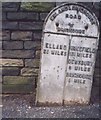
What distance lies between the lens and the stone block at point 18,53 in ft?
14.2

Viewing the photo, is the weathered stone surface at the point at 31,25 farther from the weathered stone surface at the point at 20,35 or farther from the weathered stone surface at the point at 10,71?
the weathered stone surface at the point at 10,71

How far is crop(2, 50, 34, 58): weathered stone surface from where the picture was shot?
4.32 metres

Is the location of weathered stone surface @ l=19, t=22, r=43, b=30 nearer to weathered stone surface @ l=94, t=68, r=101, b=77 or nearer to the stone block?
the stone block

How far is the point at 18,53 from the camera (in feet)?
14.2

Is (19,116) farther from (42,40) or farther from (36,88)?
(42,40)

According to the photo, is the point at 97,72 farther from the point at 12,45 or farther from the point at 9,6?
the point at 9,6

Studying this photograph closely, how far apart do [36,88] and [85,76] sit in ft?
2.04

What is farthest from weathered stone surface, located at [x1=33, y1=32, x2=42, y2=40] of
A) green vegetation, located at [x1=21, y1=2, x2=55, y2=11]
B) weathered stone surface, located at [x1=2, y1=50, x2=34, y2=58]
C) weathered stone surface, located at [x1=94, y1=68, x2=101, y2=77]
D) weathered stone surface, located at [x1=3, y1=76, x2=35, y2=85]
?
weathered stone surface, located at [x1=94, y1=68, x2=101, y2=77]

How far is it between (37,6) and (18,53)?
586mm

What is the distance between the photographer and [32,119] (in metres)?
3.96

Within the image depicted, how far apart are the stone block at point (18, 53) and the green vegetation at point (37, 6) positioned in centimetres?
50

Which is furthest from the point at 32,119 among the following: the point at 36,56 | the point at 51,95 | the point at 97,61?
the point at 97,61

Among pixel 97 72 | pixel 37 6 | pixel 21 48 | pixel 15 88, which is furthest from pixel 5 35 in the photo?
pixel 97 72

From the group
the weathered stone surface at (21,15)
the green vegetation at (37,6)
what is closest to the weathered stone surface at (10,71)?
the weathered stone surface at (21,15)
